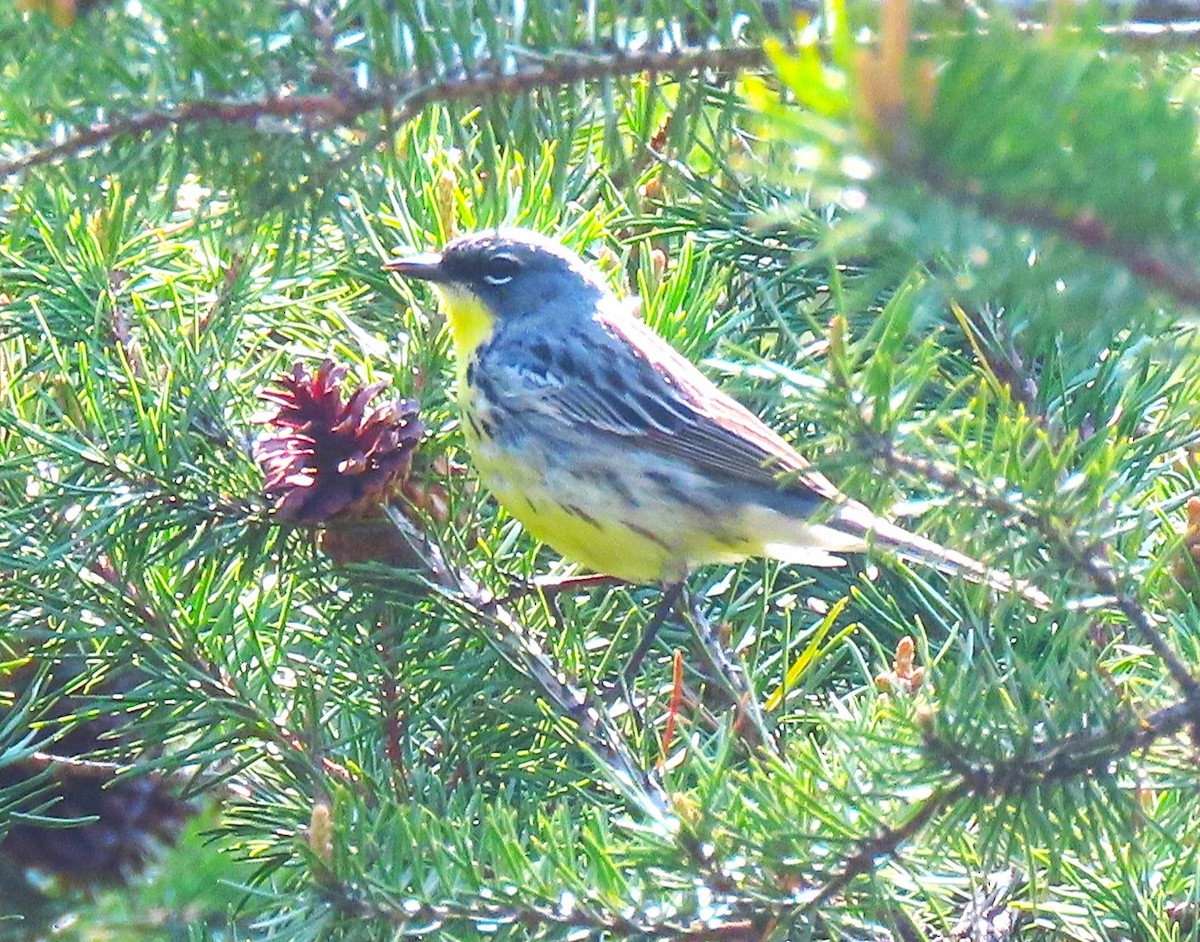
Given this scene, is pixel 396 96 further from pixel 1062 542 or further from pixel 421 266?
pixel 421 266

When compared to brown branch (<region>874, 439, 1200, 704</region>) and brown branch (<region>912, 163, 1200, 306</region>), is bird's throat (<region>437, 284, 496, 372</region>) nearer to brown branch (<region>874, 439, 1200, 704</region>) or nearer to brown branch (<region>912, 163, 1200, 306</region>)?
brown branch (<region>874, 439, 1200, 704</region>)

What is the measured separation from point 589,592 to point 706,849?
3.50 ft

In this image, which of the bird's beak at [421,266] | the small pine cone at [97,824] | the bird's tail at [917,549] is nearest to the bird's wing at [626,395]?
the bird's tail at [917,549]

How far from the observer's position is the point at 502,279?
277cm

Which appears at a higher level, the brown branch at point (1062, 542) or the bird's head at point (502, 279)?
the brown branch at point (1062, 542)

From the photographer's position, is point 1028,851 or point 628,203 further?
point 628,203

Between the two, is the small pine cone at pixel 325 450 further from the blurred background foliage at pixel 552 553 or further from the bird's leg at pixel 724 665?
the bird's leg at pixel 724 665

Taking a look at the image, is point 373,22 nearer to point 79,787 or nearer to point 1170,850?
point 1170,850

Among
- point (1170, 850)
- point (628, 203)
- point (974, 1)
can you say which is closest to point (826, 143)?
point (974, 1)

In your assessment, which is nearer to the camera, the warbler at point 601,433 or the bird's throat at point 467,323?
the warbler at point 601,433

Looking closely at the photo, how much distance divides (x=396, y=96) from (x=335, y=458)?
32.4 inches

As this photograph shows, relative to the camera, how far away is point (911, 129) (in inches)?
26.1

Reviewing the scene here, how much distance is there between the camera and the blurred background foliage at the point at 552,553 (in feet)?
2.36

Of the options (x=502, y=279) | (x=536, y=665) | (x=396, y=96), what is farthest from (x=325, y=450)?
(x=502, y=279)
